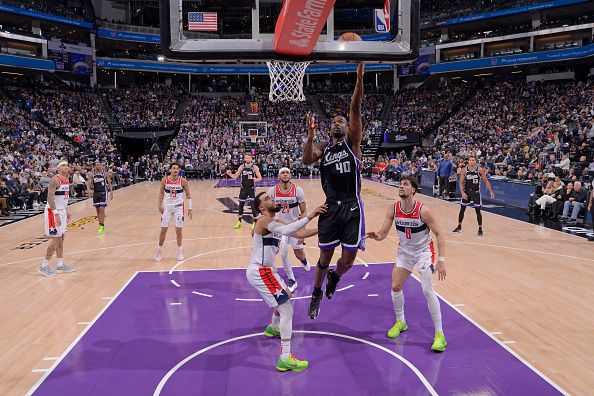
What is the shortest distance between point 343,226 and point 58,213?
19.2 ft

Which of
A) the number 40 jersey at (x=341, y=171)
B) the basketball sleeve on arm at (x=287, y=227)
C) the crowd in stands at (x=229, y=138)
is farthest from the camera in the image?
the crowd in stands at (x=229, y=138)

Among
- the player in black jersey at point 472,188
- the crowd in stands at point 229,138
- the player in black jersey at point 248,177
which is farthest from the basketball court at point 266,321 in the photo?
the crowd in stands at point 229,138

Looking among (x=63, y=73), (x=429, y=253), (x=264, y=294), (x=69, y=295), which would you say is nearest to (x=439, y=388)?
(x=429, y=253)

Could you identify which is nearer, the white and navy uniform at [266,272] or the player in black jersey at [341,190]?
the white and navy uniform at [266,272]

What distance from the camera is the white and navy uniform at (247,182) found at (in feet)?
43.7

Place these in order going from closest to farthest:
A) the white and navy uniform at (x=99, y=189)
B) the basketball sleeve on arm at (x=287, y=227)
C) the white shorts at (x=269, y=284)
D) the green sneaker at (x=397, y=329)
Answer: the basketball sleeve on arm at (x=287, y=227)
the white shorts at (x=269, y=284)
the green sneaker at (x=397, y=329)
the white and navy uniform at (x=99, y=189)

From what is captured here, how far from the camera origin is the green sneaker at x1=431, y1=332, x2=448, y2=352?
535cm

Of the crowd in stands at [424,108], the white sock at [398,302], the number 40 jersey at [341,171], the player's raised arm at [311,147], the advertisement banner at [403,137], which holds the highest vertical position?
the crowd in stands at [424,108]

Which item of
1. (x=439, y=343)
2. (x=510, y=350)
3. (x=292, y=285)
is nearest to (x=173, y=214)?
(x=292, y=285)

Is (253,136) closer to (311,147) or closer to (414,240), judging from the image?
(414,240)

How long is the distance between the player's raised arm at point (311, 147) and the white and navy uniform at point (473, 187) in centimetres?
819

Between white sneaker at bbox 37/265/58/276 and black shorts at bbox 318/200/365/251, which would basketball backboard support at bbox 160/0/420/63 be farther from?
white sneaker at bbox 37/265/58/276

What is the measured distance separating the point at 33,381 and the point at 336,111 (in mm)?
39532

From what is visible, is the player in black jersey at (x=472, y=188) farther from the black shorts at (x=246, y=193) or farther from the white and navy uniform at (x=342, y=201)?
the white and navy uniform at (x=342, y=201)
